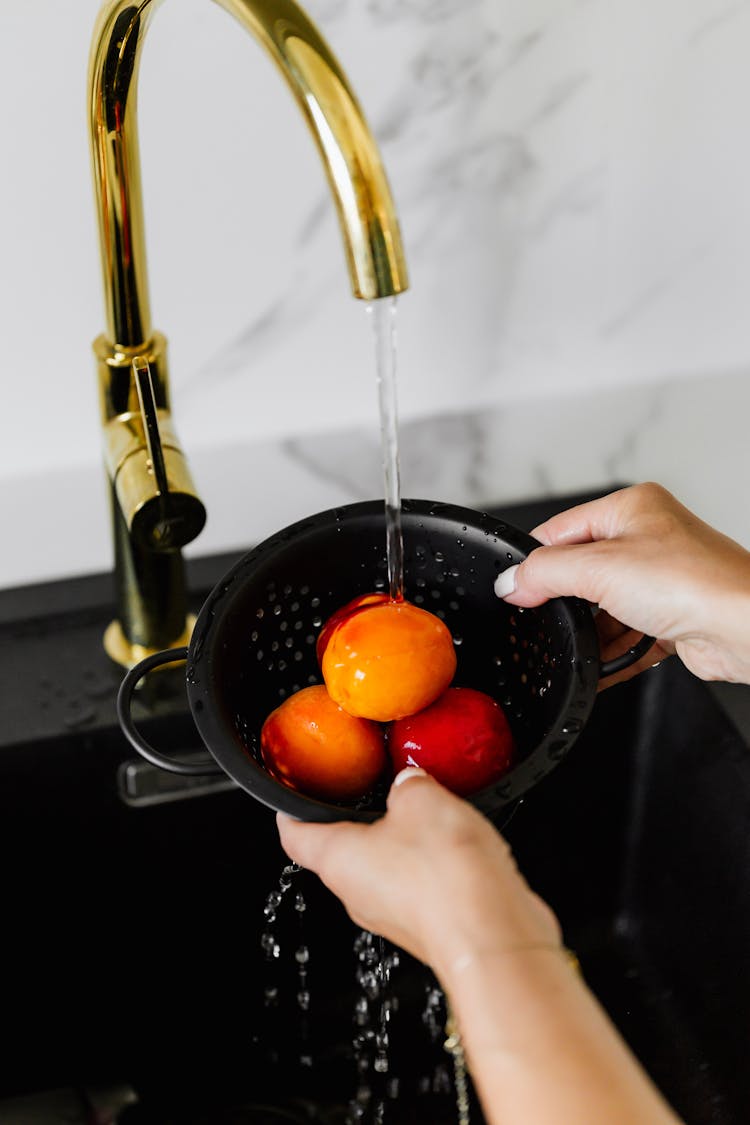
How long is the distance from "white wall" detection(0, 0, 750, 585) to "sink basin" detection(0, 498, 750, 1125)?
0.30 ft

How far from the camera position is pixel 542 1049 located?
16.3 inches

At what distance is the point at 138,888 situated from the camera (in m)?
0.74

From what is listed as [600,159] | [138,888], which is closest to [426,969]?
[138,888]

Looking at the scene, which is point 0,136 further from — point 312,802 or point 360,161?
→ point 312,802

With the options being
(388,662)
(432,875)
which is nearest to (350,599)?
(388,662)

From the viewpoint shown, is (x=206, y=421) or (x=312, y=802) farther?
(x=206, y=421)

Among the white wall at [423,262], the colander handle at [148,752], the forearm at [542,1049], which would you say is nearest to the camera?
the forearm at [542,1049]

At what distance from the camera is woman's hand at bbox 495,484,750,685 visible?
21.8 inches

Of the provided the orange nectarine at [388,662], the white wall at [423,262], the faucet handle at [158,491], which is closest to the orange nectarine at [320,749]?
the orange nectarine at [388,662]

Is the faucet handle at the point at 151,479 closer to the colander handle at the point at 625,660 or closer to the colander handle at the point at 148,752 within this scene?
the colander handle at the point at 148,752

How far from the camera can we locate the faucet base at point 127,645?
70cm

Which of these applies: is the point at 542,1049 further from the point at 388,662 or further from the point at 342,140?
the point at 342,140

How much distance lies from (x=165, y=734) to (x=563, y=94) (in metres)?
0.48

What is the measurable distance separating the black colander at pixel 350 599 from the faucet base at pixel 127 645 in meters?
0.11
